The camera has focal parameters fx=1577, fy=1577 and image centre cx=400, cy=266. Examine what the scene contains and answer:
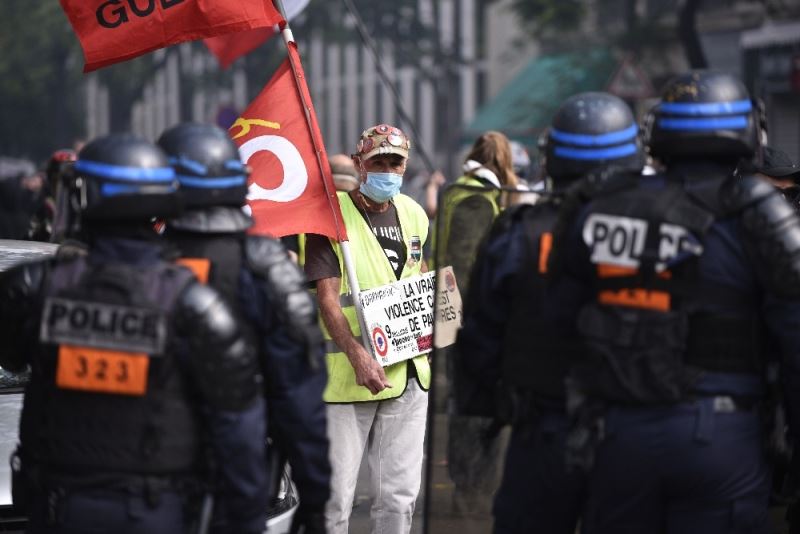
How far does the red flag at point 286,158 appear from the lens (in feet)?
21.8

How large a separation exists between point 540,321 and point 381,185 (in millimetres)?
2017

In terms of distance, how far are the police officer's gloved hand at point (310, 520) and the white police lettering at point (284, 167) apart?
8.23 ft

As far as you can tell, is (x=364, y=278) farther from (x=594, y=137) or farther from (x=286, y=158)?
(x=594, y=137)

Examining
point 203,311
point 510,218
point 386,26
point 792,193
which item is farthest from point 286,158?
point 386,26

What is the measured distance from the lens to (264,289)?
13.6 ft

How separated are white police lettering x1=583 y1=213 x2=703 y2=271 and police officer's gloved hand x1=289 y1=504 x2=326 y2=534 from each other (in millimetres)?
1044

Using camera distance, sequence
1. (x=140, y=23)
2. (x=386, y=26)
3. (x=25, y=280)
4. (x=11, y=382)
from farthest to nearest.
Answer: (x=386, y=26) < (x=140, y=23) < (x=11, y=382) < (x=25, y=280)

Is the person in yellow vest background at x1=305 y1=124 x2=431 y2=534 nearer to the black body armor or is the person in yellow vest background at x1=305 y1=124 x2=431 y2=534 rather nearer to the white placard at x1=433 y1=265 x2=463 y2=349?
the white placard at x1=433 y1=265 x2=463 y2=349

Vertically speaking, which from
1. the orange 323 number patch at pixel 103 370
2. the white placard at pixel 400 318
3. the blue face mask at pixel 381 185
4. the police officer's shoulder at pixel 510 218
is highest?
the blue face mask at pixel 381 185

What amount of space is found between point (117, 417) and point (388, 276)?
2641 millimetres

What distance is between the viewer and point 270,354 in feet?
13.8

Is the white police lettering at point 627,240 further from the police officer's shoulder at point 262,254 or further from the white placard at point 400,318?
the white placard at point 400,318

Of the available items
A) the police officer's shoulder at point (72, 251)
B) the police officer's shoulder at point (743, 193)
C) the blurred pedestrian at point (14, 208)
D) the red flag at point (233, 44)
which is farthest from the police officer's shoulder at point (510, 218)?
the blurred pedestrian at point (14, 208)

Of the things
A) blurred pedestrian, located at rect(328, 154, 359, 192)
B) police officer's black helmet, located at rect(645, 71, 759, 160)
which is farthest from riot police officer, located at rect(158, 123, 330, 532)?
blurred pedestrian, located at rect(328, 154, 359, 192)
